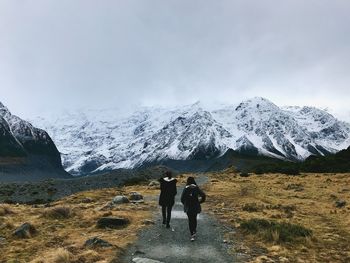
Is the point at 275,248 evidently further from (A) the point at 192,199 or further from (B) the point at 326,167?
(B) the point at 326,167

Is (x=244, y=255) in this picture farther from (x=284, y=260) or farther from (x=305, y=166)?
(x=305, y=166)

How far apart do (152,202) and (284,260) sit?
19391 millimetres

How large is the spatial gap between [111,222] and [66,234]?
8.60ft

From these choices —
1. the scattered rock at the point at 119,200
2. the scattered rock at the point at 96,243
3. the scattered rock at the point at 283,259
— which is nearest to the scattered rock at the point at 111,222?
the scattered rock at the point at 96,243

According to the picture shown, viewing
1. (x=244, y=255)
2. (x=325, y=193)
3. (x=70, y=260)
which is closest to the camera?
(x=70, y=260)

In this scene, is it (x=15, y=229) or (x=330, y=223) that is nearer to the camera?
(x=15, y=229)

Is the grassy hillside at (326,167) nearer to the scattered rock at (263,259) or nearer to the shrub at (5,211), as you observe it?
the shrub at (5,211)

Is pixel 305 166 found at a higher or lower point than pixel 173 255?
higher

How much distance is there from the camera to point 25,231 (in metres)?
23.7

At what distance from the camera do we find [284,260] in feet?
61.6

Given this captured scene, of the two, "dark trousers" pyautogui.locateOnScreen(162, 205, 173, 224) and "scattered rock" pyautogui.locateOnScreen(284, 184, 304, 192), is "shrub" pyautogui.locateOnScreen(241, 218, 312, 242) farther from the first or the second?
"scattered rock" pyautogui.locateOnScreen(284, 184, 304, 192)

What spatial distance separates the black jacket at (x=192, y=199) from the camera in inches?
894

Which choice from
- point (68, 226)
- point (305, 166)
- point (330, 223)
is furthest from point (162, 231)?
point (305, 166)

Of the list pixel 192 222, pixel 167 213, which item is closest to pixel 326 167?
pixel 167 213
